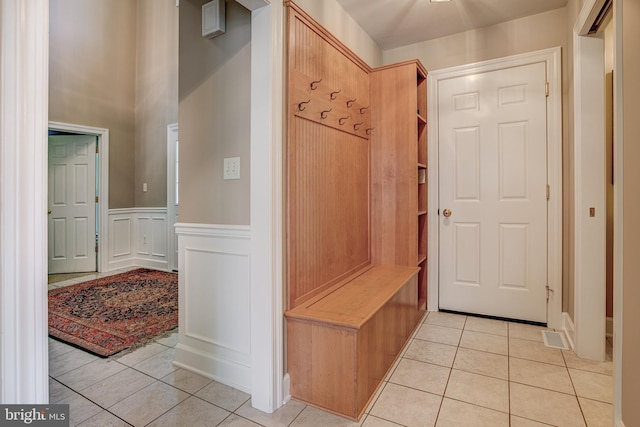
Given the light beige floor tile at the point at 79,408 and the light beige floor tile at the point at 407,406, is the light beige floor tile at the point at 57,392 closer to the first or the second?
the light beige floor tile at the point at 79,408

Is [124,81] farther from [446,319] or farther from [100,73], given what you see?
[446,319]

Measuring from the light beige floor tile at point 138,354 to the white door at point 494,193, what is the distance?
241 cm

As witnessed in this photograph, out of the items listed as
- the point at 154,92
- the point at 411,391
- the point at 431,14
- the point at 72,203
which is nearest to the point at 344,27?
the point at 431,14

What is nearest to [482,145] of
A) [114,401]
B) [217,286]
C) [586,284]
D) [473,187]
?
[473,187]

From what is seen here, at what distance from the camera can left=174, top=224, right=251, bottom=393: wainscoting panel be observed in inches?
73.7

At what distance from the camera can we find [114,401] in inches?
68.8

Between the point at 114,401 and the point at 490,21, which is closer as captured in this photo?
the point at 114,401

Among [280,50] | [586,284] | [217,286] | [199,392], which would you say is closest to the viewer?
[280,50]

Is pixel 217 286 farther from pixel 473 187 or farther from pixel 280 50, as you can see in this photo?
pixel 473 187

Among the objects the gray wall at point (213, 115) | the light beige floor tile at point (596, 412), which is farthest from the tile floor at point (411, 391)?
the gray wall at point (213, 115)

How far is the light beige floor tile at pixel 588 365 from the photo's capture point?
199 centimetres

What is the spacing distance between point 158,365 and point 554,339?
2.81 meters

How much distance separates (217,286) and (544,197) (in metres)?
2.59

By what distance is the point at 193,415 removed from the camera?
1633mm
